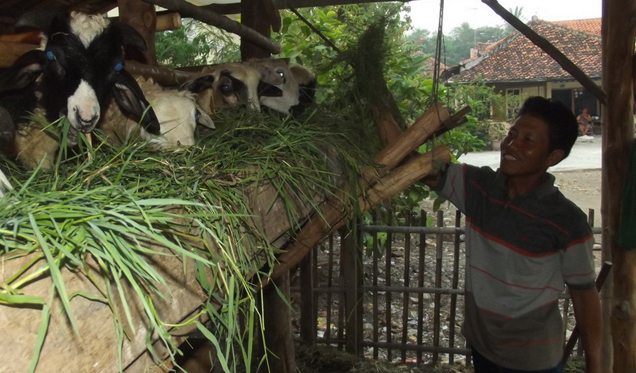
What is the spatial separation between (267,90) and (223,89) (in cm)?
29

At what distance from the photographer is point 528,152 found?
2521 millimetres

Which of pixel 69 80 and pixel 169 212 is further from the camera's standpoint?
pixel 69 80

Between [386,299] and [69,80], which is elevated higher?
[69,80]

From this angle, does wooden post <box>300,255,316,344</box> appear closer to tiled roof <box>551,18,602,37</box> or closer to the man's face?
the man's face

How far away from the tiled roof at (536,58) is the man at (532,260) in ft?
71.7

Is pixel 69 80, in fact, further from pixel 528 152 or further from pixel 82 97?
pixel 528 152

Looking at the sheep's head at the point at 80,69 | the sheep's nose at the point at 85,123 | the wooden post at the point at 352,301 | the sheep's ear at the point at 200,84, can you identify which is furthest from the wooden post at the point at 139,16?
the wooden post at the point at 352,301

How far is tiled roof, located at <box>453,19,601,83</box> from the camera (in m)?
24.2

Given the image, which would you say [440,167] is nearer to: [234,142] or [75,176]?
[234,142]

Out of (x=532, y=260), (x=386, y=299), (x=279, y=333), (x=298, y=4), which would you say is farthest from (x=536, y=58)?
(x=532, y=260)

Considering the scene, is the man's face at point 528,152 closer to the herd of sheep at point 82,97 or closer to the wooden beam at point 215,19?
the herd of sheep at point 82,97

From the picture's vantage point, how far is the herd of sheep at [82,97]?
207 centimetres

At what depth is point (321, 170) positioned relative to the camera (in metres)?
2.19

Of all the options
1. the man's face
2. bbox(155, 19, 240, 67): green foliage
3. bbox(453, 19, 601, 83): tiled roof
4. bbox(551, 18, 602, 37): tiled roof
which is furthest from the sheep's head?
bbox(551, 18, 602, 37): tiled roof
